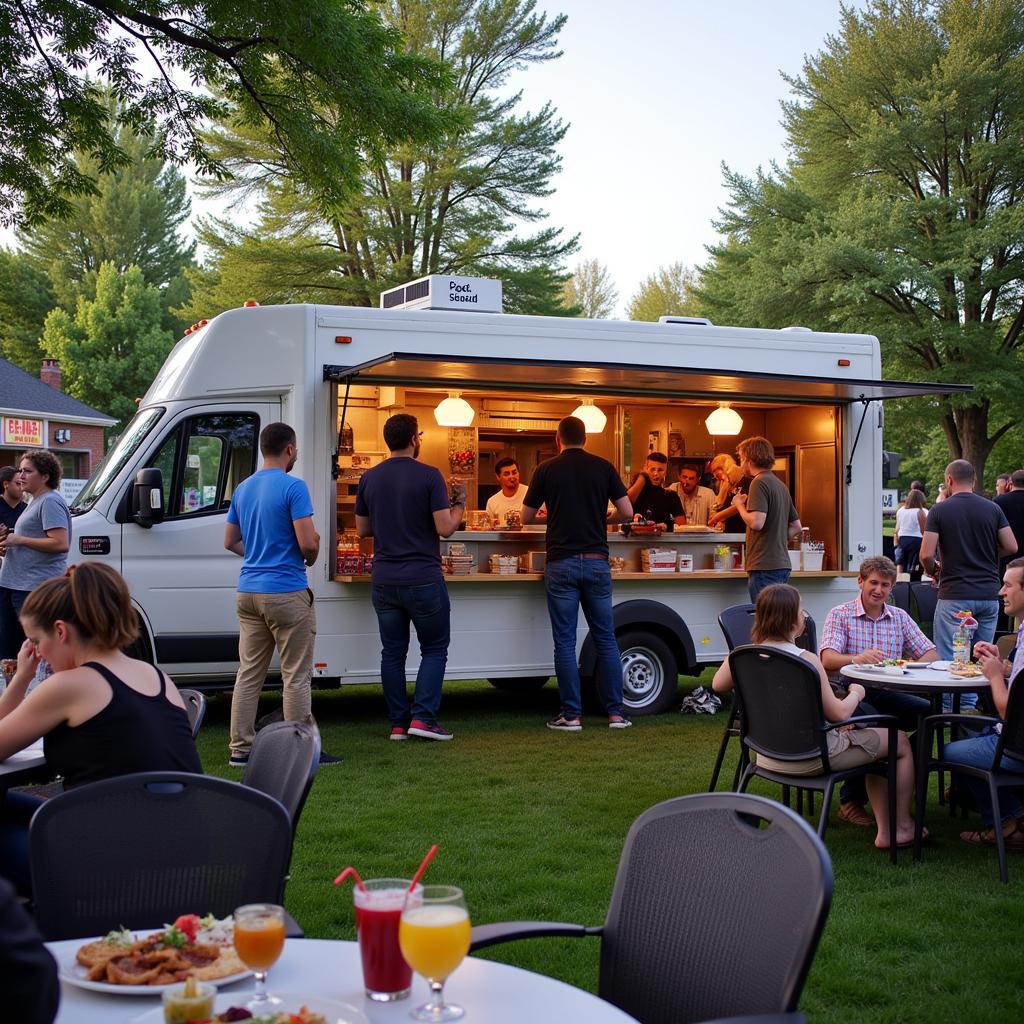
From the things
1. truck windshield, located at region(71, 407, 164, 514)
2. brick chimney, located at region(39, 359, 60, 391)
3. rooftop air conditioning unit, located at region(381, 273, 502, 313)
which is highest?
brick chimney, located at region(39, 359, 60, 391)

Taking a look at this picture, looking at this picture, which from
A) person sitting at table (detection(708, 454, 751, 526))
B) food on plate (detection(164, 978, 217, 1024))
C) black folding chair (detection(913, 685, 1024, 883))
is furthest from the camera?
person sitting at table (detection(708, 454, 751, 526))

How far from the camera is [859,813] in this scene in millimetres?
6301

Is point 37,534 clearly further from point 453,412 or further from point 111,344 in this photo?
point 111,344

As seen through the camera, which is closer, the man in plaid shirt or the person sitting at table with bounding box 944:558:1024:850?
the person sitting at table with bounding box 944:558:1024:850

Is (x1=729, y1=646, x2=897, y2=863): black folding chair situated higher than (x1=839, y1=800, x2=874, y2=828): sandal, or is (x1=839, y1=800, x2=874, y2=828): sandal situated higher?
(x1=729, y1=646, x2=897, y2=863): black folding chair

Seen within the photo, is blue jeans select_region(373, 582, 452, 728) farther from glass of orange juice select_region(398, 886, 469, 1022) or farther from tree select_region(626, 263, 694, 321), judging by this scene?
tree select_region(626, 263, 694, 321)

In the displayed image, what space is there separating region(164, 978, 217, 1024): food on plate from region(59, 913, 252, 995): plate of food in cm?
24

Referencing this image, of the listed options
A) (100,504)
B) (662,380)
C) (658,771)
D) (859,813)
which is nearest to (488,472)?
(662,380)

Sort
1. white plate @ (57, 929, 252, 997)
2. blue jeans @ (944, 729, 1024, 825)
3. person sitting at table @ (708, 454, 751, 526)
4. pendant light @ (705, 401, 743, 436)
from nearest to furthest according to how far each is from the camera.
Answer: white plate @ (57, 929, 252, 997) < blue jeans @ (944, 729, 1024, 825) < pendant light @ (705, 401, 743, 436) < person sitting at table @ (708, 454, 751, 526)

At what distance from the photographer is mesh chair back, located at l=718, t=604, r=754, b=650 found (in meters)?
6.87

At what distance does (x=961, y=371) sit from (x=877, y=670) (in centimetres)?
2010

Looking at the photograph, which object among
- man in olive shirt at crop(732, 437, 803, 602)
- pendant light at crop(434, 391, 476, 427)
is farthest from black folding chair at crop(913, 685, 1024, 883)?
pendant light at crop(434, 391, 476, 427)

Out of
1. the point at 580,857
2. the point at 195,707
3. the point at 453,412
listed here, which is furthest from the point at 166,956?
the point at 453,412

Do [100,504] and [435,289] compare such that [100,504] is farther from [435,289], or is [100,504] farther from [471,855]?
[471,855]
